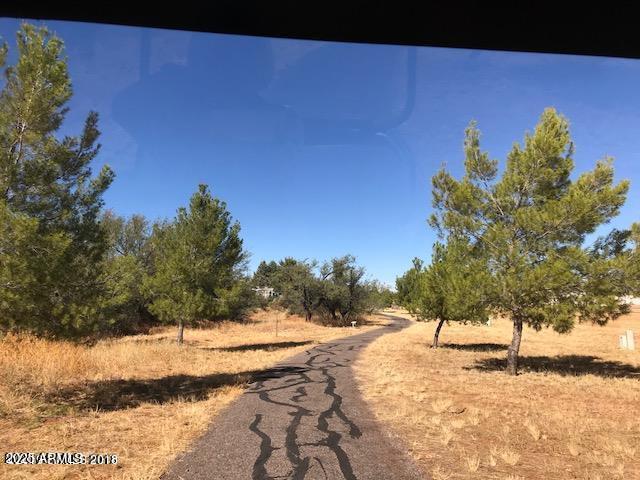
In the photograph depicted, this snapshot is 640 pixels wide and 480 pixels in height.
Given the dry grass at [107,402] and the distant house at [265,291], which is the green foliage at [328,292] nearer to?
the distant house at [265,291]

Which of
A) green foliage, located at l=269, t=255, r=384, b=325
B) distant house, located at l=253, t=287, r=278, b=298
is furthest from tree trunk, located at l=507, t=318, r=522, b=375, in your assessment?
distant house, located at l=253, t=287, r=278, b=298

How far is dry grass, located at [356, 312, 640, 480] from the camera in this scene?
21.8 ft

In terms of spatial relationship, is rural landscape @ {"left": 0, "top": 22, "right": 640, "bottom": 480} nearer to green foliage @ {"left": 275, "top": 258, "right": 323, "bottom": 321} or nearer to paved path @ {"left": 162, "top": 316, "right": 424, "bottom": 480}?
paved path @ {"left": 162, "top": 316, "right": 424, "bottom": 480}

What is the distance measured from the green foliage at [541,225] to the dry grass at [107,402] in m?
10.3

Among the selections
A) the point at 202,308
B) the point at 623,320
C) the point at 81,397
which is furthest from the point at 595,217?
the point at 623,320

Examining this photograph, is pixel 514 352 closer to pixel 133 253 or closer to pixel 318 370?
pixel 318 370

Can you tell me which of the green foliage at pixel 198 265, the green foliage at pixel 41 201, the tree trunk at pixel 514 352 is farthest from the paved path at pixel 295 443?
the green foliage at pixel 198 265

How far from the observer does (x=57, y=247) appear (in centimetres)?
935

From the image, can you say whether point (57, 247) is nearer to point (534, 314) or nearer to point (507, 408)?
point (507, 408)

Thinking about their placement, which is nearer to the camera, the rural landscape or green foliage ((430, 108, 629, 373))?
the rural landscape

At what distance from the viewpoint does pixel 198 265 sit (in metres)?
24.4

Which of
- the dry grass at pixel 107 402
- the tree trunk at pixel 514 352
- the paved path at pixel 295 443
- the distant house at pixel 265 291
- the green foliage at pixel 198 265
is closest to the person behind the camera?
the paved path at pixel 295 443

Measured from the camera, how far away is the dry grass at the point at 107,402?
22.2 ft

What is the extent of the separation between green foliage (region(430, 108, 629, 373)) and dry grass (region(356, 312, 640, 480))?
8.39 ft
